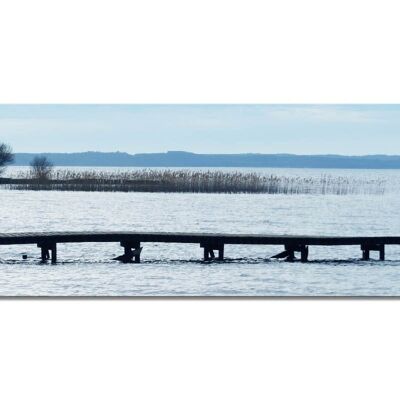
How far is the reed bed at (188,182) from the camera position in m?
11.5

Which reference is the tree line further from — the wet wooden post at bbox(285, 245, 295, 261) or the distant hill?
the wet wooden post at bbox(285, 245, 295, 261)

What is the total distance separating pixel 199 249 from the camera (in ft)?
39.1

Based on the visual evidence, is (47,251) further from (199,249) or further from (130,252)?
(199,249)

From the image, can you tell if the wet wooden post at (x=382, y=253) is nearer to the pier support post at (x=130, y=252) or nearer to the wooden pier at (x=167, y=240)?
the wooden pier at (x=167, y=240)

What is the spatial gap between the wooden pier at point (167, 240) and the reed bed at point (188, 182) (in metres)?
0.44

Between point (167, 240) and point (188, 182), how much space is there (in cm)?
59

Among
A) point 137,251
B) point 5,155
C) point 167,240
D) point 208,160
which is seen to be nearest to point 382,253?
point 208,160

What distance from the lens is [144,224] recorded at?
1180 cm
